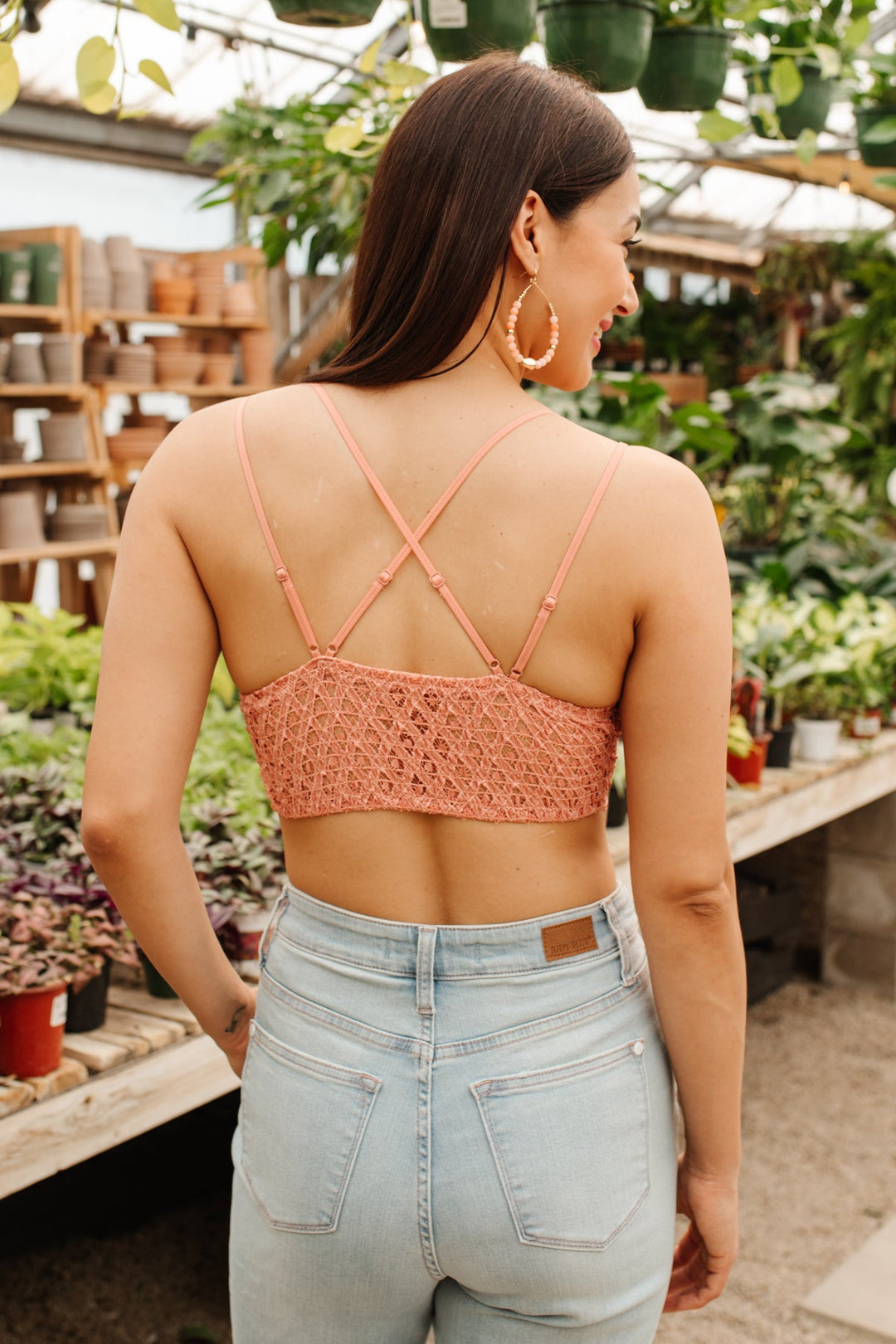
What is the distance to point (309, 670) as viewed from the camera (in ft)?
3.30

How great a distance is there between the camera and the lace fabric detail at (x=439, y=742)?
3.21 ft

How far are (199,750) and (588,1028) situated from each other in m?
1.70

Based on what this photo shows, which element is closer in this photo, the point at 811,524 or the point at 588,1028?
the point at 588,1028

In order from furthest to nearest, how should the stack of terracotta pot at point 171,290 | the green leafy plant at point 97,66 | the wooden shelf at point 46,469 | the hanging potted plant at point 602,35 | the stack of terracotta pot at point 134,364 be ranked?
the stack of terracotta pot at point 171,290, the stack of terracotta pot at point 134,364, the wooden shelf at point 46,469, the hanging potted plant at point 602,35, the green leafy plant at point 97,66

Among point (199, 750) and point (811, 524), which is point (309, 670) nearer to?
point (199, 750)

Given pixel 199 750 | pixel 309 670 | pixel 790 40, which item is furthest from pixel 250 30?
pixel 309 670

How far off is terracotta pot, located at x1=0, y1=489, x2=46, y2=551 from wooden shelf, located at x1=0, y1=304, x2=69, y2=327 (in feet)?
2.78

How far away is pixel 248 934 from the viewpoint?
6.86 ft

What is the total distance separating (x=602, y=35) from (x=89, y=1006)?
185 cm

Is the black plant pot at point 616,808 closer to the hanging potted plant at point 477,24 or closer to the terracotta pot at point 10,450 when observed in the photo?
the hanging potted plant at point 477,24

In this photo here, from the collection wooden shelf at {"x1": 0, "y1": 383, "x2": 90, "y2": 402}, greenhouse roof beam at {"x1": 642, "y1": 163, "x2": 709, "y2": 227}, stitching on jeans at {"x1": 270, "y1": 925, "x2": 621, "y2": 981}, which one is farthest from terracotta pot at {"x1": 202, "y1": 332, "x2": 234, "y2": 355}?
stitching on jeans at {"x1": 270, "y1": 925, "x2": 621, "y2": 981}

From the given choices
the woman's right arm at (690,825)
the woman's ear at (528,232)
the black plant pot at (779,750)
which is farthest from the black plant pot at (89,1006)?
the black plant pot at (779,750)

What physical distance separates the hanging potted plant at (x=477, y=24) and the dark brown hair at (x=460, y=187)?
1323 mm

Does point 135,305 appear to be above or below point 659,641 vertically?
below
